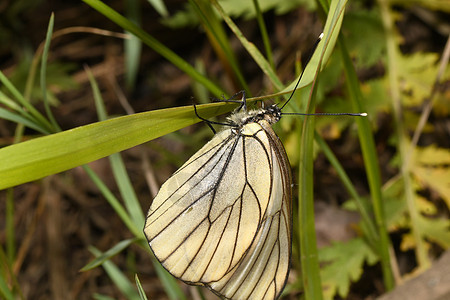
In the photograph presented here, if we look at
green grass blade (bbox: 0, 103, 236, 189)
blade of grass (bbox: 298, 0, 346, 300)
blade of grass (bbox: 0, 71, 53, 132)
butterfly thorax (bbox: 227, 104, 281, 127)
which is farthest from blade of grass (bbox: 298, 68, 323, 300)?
blade of grass (bbox: 0, 71, 53, 132)

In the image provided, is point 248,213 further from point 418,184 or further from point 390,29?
point 390,29

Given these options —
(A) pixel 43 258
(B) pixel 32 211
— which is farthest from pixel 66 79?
(A) pixel 43 258

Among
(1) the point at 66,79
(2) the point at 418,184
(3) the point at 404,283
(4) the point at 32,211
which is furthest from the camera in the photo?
(4) the point at 32,211

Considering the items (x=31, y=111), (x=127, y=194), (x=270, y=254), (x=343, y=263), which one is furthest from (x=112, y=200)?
(x=343, y=263)

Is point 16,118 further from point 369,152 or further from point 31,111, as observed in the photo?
point 369,152

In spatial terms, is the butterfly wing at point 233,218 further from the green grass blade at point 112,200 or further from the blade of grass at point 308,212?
the green grass blade at point 112,200

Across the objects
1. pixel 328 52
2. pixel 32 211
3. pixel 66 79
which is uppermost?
pixel 66 79

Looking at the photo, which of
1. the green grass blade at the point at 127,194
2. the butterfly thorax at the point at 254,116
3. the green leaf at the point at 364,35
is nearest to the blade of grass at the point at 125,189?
the green grass blade at the point at 127,194
